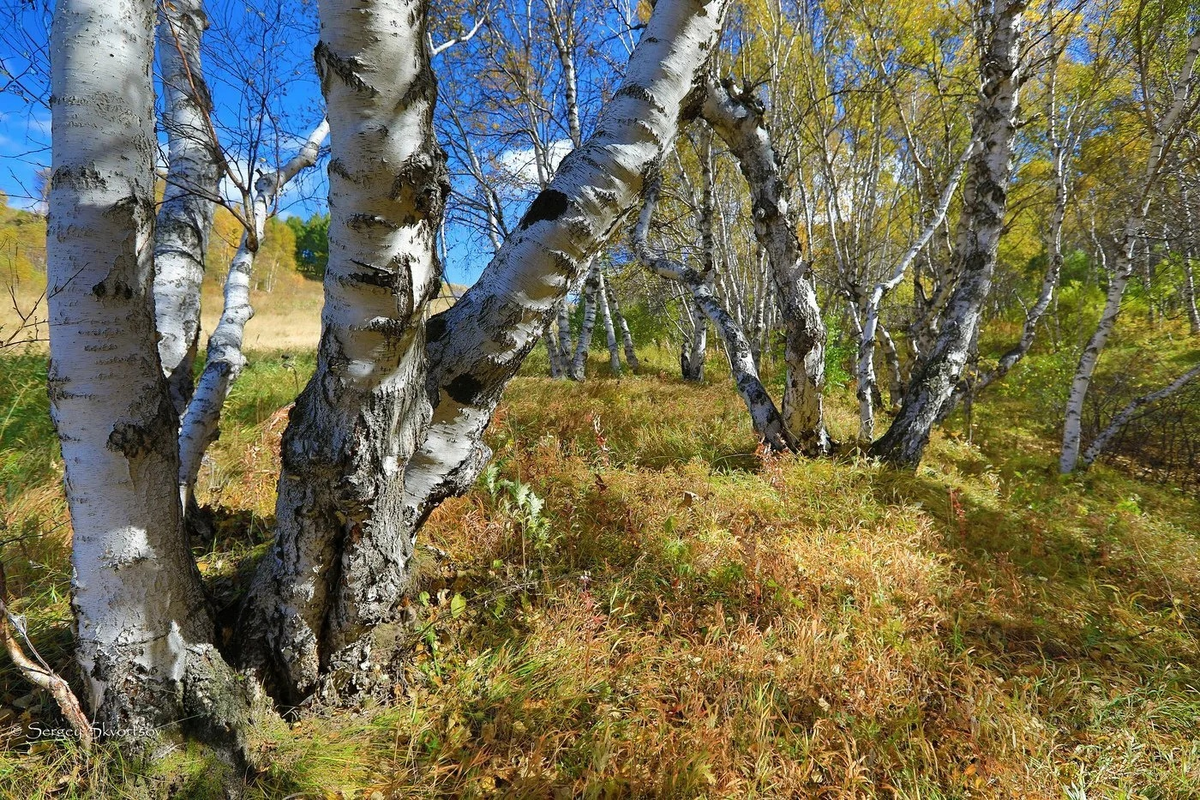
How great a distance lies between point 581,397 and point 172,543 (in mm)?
4845

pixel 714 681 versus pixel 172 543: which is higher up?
pixel 172 543

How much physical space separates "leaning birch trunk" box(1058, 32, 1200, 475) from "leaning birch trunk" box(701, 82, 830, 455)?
3.47 meters

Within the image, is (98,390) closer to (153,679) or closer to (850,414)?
(153,679)

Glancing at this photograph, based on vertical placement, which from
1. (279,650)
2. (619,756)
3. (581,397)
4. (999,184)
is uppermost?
(999,184)

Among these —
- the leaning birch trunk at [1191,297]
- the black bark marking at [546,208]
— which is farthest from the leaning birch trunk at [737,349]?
the leaning birch trunk at [1191,297]

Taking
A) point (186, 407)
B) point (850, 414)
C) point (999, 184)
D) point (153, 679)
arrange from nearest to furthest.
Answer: point (153, 679), point (186, 407), point (999, 184), point (850, 414)

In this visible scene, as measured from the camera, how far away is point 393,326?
50.2 inches

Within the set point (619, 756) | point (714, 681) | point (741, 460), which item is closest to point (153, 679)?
point (619, 756)

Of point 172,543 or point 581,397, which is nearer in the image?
point 172,543

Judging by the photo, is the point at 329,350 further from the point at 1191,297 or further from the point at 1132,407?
the point at 1191,297

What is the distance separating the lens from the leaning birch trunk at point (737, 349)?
4338 mm

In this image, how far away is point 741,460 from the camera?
4.40 metres

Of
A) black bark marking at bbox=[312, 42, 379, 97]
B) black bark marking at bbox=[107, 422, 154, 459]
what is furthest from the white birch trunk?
black bark marking at bbox=[107, 422, 154, 459]

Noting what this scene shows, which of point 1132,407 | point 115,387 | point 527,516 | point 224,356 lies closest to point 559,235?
point 115,387
